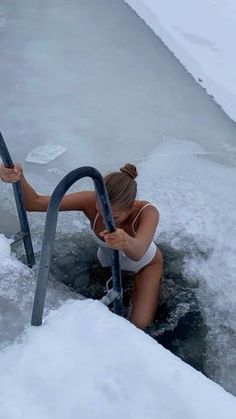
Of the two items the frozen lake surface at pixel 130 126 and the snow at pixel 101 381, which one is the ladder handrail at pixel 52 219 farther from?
the frozen lake surface at pixel 130 126

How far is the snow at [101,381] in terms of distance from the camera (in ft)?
5.16

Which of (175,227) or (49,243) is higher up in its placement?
(49,243)

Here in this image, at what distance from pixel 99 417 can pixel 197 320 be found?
50.6 inches

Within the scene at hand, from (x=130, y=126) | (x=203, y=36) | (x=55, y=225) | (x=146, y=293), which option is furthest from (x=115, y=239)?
(x=203, y=36)

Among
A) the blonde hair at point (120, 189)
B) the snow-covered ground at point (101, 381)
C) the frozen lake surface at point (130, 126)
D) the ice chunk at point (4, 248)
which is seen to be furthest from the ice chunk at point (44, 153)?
the snow-covered ground at point (101, 381)

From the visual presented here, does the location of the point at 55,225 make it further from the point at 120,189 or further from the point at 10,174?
the point at 120,189

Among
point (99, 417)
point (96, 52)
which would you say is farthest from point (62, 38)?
point (99, 417)

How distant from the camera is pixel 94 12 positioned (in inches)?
226

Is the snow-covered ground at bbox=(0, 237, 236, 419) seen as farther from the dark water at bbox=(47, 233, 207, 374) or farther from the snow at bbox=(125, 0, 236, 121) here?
the snow at bbox=(125, 0, 236, 121)

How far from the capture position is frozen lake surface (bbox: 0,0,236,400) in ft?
10.2

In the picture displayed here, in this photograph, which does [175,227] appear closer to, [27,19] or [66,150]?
[66,150]

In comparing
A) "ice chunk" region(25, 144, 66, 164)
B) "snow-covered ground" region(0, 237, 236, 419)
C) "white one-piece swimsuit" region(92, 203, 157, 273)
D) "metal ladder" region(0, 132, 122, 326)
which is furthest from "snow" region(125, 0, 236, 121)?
"snow-covered ground" region(0, 237, 236, 419)

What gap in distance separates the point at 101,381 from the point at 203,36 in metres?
3.95

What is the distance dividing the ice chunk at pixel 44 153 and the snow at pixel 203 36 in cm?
126
